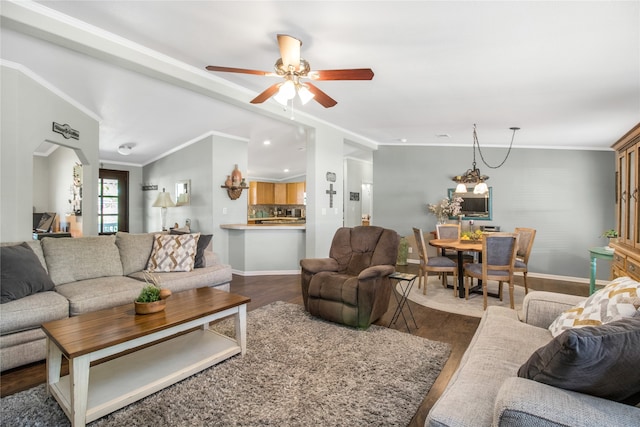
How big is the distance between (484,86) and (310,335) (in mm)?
3106

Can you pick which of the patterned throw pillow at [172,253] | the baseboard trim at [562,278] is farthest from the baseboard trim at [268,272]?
the baseboard trim at [562,278]

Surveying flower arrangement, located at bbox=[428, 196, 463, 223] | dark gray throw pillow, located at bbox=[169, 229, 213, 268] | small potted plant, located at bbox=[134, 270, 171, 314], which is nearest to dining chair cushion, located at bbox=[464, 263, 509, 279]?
flower arrangement, located at bbox=[428, 196, 463, 223]

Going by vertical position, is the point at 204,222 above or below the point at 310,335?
above

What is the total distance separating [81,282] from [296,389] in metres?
2.34

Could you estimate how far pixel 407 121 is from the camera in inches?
194

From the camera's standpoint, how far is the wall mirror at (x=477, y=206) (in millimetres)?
6211

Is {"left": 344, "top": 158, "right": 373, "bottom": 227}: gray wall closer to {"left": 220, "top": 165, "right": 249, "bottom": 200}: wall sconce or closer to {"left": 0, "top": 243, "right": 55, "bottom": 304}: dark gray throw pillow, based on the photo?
{"left": 220, "top": 165, "right": 249, "bottom": 200}: wall sconce

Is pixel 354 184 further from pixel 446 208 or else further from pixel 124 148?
pixel 124 148

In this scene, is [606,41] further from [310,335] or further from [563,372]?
[310,335]

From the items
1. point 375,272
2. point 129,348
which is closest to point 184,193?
point 375,272

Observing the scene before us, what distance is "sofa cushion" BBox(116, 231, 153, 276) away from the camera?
354 cm

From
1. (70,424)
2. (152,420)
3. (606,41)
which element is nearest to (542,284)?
(606,41)

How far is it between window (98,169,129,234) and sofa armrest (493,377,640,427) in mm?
9084

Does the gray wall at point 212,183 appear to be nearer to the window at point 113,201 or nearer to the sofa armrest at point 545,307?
the window at point 113,201
